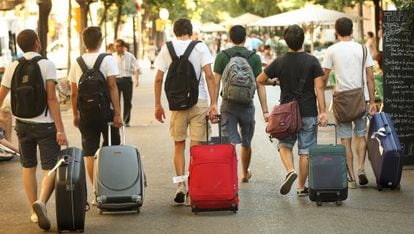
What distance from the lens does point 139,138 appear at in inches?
669

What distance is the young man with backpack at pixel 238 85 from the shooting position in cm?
1003

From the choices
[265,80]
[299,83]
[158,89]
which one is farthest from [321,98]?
[158,89]

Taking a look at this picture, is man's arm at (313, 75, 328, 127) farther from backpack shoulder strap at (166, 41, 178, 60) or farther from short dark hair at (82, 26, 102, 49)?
short dark hair at (82, 26, 102, 49)

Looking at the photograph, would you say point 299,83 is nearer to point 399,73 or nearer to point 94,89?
point 94,89

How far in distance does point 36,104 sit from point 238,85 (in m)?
2.41

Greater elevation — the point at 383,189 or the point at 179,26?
the point at 179,26

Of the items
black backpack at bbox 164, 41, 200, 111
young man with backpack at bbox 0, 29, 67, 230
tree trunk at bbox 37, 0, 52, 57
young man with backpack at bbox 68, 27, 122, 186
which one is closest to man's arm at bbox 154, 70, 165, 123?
black backpack at bbox 164, 41, 200, 111

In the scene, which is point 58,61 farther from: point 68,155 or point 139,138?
point 68,155

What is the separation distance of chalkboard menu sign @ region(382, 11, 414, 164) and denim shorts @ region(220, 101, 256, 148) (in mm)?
2177

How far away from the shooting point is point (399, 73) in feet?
38.6

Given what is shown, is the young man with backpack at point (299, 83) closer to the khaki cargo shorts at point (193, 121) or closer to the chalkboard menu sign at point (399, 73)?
the khaki cargo shorts at point (193, 121)

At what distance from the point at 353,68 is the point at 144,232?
3152 mm

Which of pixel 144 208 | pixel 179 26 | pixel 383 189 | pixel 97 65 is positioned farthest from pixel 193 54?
pixel 383 189

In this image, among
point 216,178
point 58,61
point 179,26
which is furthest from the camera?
point 58,61
